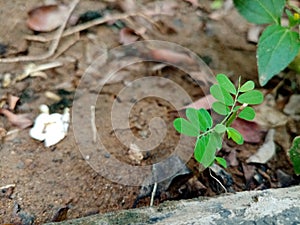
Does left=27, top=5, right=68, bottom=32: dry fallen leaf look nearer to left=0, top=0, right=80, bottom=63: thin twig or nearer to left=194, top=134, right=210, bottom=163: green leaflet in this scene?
left=0, top=0, right=80, bottom=63: thin twig

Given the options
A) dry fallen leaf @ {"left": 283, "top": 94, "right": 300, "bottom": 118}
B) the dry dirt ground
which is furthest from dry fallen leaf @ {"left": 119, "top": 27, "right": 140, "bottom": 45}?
dry fallen leaf @ {"left": 283, "top": 94, "right": 300, "bottom": 118}

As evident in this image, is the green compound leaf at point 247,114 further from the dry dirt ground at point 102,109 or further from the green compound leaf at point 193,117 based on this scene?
the dry dirt ground at point 102,109

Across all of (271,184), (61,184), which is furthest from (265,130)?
(61,184)

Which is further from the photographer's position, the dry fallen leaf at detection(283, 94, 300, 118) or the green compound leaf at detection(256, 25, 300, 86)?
the dry fallen leaf at detection(283, 94, 300, 118)

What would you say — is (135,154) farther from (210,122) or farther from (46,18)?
(46,18)

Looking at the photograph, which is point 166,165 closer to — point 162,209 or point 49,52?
point 162,209

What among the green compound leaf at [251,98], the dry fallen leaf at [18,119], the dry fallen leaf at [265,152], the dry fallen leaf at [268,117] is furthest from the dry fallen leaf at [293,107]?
the dry fallen leaf at [18,119]
